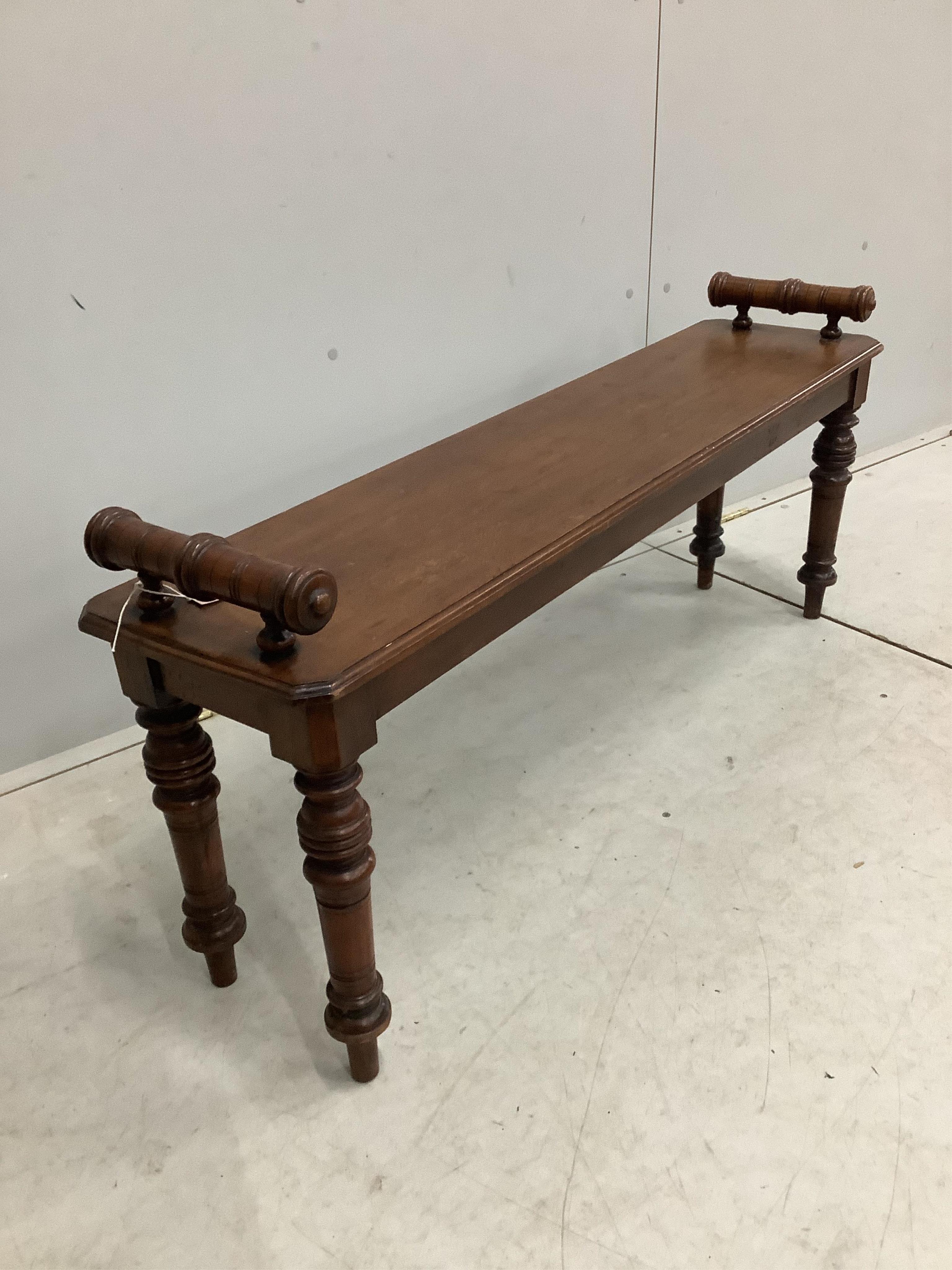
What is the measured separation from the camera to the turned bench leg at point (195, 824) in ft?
5.21

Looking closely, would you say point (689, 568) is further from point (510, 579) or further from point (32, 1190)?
point (32, 1190)

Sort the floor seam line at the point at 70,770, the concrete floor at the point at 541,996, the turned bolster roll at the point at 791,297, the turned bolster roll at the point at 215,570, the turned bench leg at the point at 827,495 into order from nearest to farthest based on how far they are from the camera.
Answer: the turned bolster roll at the point at 215,570 < the concrete floor at the point at 541,996 < the floor seam line at the point at 70,770 < the turned bolster roll at the point at 791,297 < the turned bench leg at the point at 827,495

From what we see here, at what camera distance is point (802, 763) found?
235 centimetres

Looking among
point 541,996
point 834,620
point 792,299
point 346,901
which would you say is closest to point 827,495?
point 834,620

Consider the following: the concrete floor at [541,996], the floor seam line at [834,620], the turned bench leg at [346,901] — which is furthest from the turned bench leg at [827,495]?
the turned bench leg at [346,901]

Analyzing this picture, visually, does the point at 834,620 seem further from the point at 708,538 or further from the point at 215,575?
the point at 215,575

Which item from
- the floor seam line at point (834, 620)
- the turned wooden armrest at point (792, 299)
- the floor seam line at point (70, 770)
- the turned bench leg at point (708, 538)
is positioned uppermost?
the turned wooden armrest at point (792, 299)

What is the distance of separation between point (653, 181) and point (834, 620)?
1.32 meters

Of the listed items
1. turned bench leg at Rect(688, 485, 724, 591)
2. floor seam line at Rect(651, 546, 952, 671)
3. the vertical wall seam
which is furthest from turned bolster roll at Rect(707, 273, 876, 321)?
floor seam line at Rect(651, 546, 952, 671)

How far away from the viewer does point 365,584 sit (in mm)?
1608

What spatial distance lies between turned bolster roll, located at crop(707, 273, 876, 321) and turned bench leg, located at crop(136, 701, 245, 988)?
1792mm

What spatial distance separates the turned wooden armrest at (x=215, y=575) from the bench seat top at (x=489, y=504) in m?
0.05

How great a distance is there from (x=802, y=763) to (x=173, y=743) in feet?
4.58

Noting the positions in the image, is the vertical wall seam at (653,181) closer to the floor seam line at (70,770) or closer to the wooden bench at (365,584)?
the wooden bench at (365,584)
